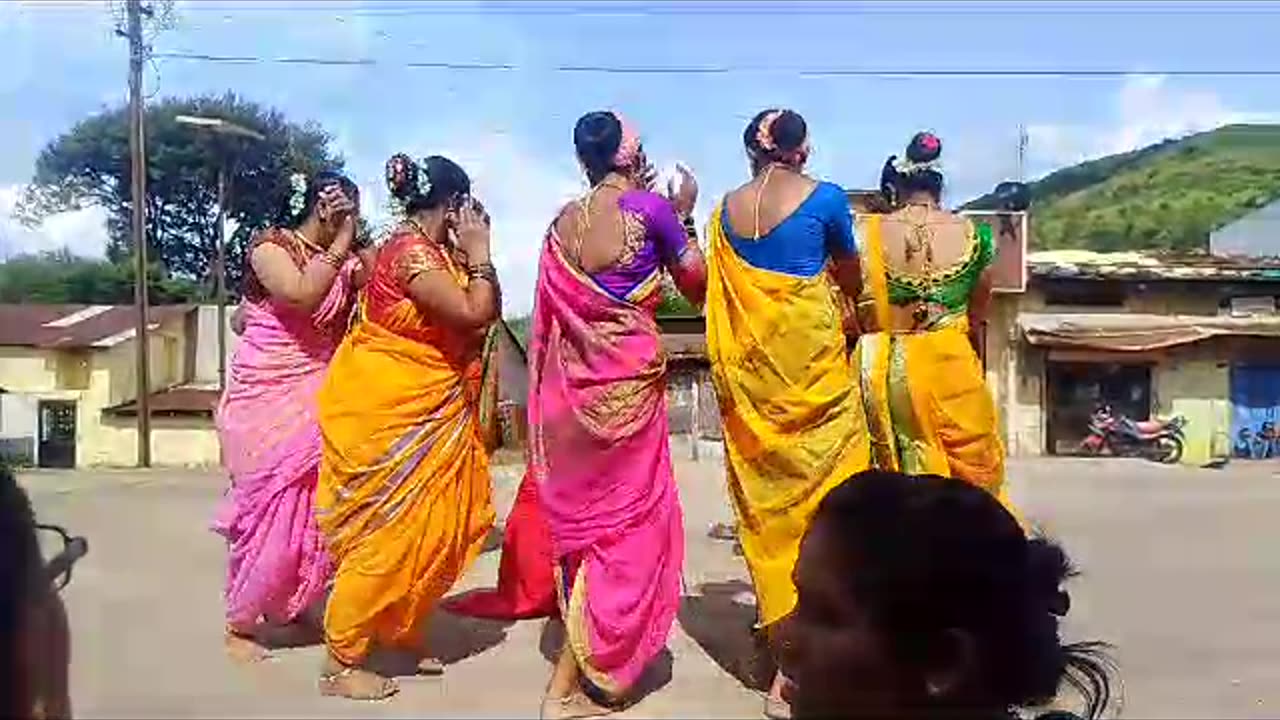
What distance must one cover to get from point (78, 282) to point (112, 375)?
296 inches

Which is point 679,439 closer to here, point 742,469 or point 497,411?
point 497,411

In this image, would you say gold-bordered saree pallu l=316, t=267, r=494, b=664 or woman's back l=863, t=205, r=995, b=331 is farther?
woman's back l=863, t=205, r=995, b=331

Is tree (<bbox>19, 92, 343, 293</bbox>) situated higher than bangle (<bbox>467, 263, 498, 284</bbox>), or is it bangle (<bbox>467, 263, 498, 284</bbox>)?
tree (<bbox>19, 92, 343, 293</bbox>)

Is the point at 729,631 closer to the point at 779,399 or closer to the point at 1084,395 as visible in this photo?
the point at 779,399

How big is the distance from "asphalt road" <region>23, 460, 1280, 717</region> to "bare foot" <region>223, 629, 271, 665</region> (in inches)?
2.0

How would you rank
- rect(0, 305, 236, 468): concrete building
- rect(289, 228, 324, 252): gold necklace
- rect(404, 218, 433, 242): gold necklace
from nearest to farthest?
rect(404, 218, 433, 242): gold necklace → rect(289, 228, 324, 252): gold necklace → rect(0, 305, 236, 468): concrete building

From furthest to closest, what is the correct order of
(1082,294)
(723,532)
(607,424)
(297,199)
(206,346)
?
(1082,294) < (206,346) < (723,532) < (297,199) < (607,424)

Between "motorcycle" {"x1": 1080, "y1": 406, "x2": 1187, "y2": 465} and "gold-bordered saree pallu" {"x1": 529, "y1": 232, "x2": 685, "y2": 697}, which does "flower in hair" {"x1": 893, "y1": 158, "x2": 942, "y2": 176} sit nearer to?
"gold-bordered saree pallu" {"x1": 529, "y1": 232, "x2": 685, "y2": 697}

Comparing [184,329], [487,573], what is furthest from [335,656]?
[184,329]

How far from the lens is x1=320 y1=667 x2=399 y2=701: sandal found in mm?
4707

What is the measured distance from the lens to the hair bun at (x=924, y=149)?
Answer: 16.6ft

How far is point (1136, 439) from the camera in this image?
2538 centimetres

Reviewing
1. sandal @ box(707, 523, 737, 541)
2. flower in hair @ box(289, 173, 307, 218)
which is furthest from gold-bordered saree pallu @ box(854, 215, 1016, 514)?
sandal @ box(707, 523, 737, 541)

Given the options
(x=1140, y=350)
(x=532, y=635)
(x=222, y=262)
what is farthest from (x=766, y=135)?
(x=1140, y=350)
